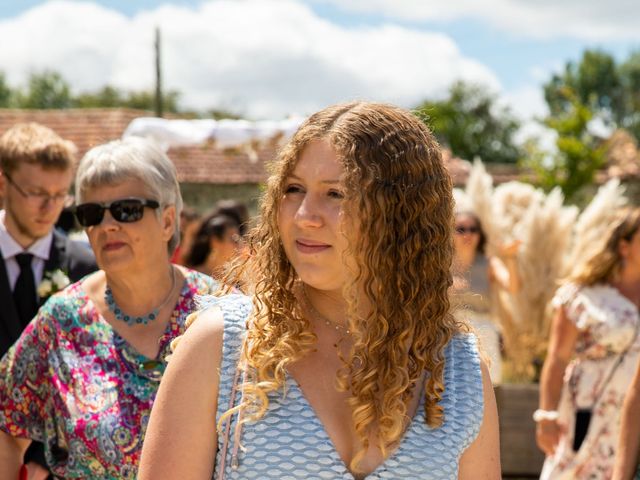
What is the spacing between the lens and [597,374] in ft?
18.7

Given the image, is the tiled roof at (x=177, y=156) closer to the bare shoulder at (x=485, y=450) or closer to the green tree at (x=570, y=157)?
the green tree at (x=570, y=157)

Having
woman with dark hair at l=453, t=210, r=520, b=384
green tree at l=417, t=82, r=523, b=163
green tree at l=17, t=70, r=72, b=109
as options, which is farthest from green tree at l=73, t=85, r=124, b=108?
woman with dark hair at l=453, t=210, r=520, b=384

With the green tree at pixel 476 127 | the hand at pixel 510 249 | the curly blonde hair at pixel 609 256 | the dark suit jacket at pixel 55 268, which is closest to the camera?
the dark suit jacket at pixel 55 268

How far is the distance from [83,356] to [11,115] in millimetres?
28214

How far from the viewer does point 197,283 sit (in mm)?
3342

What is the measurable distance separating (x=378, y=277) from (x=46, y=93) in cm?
6481

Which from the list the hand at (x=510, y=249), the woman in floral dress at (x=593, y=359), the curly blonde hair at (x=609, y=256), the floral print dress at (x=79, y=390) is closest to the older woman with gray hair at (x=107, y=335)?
the floral print dress at (x=79, y=390)

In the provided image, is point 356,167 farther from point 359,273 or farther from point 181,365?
point 181,365

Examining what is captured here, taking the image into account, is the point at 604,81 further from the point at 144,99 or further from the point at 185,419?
the point at 185,419

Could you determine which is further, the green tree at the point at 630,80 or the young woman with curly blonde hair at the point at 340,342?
the green tree at the point at 630,80

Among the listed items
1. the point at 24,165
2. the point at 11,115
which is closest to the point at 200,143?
the point at 24,165

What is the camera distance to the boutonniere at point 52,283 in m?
3.96

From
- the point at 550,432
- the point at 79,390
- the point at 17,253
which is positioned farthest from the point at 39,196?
the point at 550,432

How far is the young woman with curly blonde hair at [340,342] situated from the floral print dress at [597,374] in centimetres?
349
